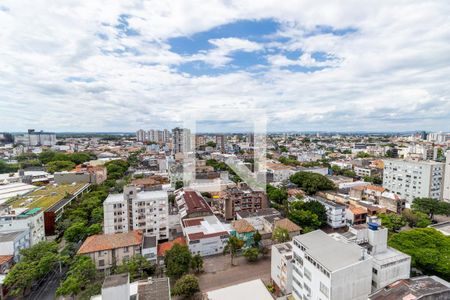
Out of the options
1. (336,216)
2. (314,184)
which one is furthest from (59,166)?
(336,216)

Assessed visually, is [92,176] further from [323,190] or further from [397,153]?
[397,153]

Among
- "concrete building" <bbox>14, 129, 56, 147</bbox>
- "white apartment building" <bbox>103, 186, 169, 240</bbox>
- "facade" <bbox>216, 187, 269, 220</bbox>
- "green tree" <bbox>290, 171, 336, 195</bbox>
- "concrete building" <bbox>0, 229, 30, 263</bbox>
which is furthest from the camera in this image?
"concrete building" <bbox>14, 129, 56, 147</bbox>

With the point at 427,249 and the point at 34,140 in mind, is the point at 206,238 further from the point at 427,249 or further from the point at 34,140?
the point at 34,140

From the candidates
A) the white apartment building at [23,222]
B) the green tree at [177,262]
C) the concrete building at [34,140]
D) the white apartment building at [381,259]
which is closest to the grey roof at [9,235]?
the white apartment building at [23,222]

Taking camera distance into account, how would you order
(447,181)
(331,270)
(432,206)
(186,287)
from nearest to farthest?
1. (331,270)
2. (186,287)
3. (432,206)
4. (447,181)

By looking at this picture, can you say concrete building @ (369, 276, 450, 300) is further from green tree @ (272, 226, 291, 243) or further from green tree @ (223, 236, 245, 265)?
green tree @ (223, 236, 245, 265)

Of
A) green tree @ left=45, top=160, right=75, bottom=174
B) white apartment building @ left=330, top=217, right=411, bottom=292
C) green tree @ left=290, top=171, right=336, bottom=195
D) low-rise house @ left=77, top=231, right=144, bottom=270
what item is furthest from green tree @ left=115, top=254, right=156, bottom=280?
green tree @ left=45, top=160, right=75, bottom=174
